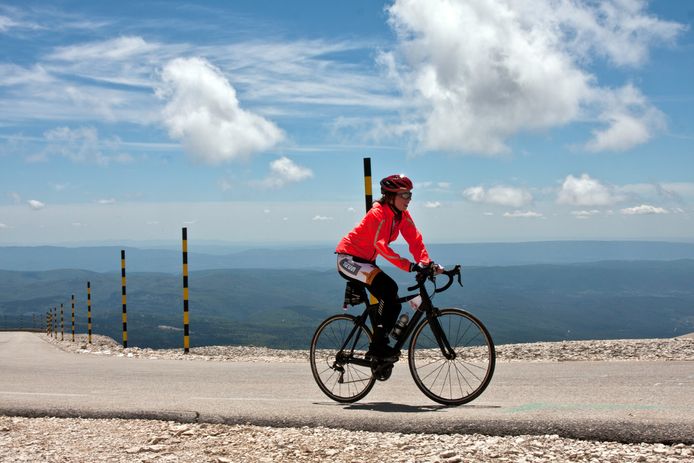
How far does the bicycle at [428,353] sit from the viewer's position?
6.50 m

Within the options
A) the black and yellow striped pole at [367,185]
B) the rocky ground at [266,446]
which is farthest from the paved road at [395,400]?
the black and yellow striped pole at [367,185]

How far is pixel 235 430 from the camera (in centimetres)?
612

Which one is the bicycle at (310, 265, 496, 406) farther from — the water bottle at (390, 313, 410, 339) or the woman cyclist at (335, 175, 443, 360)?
the woman cyclist at (335, 175, 443, 360)

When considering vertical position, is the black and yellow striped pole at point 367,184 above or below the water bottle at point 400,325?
above

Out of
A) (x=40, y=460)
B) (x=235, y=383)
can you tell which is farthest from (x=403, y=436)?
(x=235, y=383)

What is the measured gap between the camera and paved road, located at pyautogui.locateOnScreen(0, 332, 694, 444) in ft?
18.5

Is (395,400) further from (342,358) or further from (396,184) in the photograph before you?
(396,184)

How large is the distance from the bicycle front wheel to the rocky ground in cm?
106

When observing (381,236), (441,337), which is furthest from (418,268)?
(441,337)

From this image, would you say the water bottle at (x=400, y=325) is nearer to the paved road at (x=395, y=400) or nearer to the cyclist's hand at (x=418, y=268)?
the cyclist's hand at (x=418, y=268)

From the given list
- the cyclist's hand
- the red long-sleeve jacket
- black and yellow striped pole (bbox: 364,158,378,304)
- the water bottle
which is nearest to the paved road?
the water bottle

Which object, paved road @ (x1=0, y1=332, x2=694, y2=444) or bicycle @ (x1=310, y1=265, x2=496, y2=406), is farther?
bicycle @ (x1=310, y1=265, x2=496, y2=406)

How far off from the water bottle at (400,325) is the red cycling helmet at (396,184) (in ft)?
4.08

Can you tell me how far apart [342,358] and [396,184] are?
6.62ft
